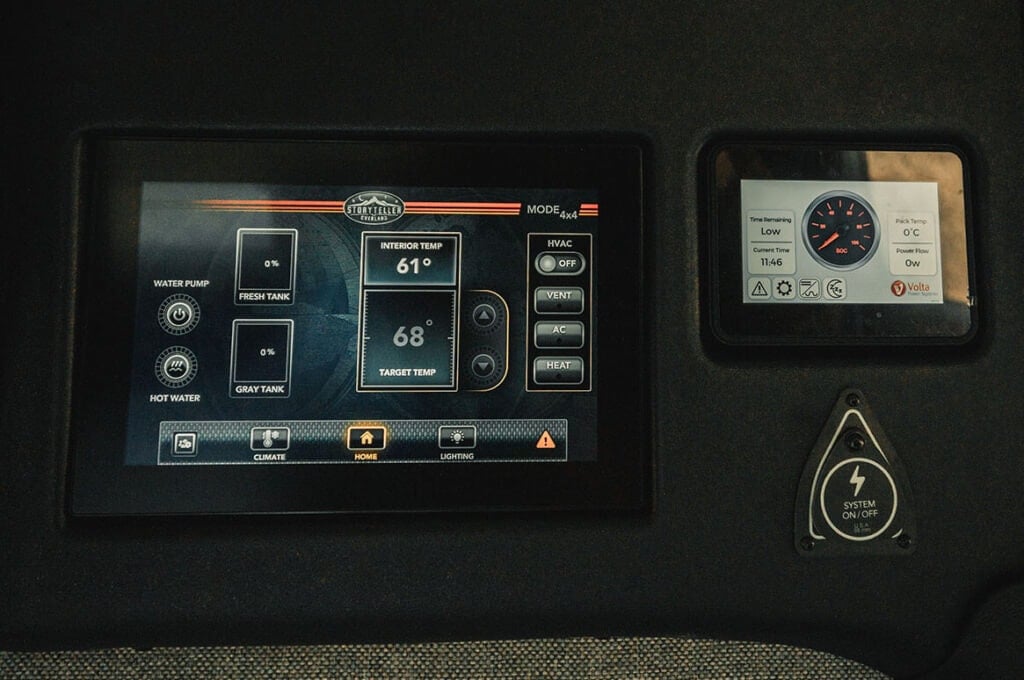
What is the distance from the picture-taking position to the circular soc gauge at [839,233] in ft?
1.93

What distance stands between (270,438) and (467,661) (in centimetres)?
24

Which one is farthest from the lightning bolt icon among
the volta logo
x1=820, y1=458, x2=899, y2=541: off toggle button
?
the volta logo

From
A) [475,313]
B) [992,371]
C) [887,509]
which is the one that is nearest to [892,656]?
[887,509]

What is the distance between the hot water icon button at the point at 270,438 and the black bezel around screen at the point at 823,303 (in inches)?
12.6

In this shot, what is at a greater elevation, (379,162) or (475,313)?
(379,162)

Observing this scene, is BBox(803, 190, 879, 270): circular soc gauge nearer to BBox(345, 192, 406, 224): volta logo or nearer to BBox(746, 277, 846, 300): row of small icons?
BBox(746, 277, 846, 300): row of small icons

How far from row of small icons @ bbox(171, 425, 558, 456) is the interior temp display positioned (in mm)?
211

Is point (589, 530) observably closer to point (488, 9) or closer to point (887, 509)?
point (887, 509)

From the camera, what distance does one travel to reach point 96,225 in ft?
1.88

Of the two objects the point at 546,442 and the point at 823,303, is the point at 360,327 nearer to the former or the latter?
the point at 546,442

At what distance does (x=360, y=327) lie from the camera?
22.4 inches

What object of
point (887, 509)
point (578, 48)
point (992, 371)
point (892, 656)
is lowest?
point (892, 656)

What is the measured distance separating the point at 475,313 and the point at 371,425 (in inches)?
4.3

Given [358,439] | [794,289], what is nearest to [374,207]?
[358,439]
